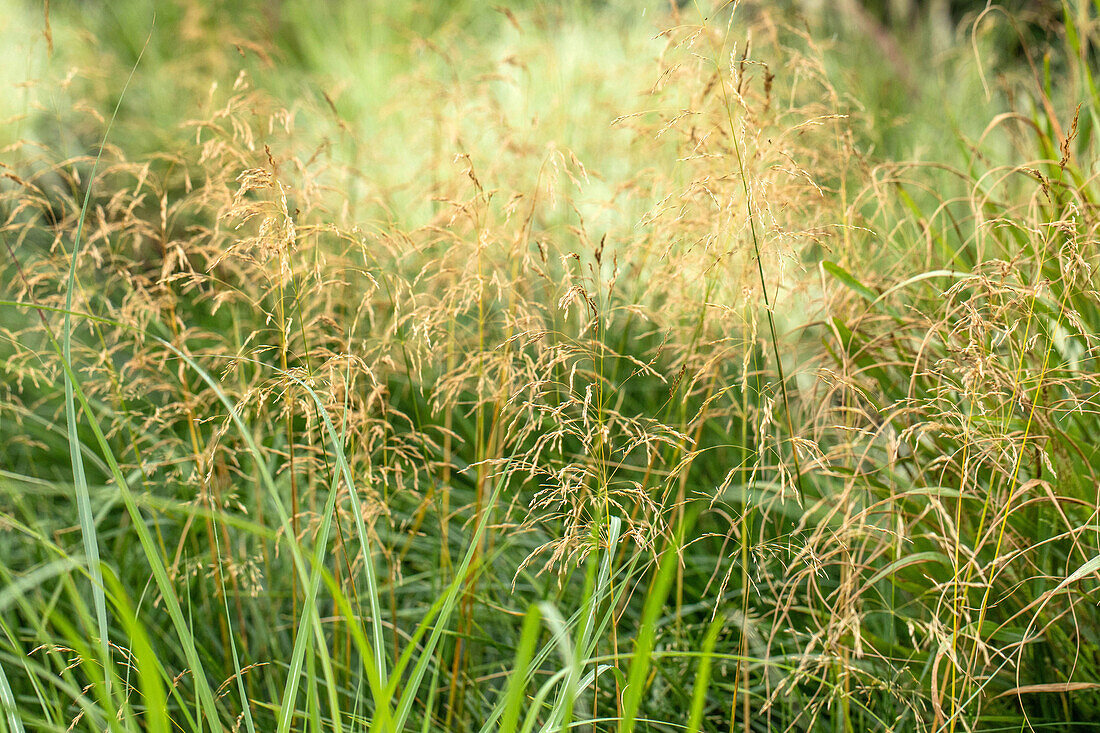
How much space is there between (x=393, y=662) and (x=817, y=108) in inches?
58.5

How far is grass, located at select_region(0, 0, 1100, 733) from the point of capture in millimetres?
1092

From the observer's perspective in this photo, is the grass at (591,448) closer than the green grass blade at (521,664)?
No

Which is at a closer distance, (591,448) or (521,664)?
(521,664)

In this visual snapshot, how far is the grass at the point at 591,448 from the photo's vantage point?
3.58 feet

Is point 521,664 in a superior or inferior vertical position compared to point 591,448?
superior

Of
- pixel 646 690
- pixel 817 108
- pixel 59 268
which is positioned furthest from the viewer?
pixel 817 108

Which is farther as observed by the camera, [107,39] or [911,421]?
[107,39]

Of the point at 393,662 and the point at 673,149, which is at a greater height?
the point at 673,149

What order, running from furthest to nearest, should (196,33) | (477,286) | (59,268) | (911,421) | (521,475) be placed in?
1. (196,33)
2. (521,475)
3. (59,268)
4. (911,421)
5. (477,286)

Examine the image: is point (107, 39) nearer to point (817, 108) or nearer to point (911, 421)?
point (817, 108)

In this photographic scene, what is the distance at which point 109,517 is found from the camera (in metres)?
2.11

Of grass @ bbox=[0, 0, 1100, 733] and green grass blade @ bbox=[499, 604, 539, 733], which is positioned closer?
green grass blade @ bbox=[499, 604, 539, 733]

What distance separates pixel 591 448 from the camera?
4.33ft

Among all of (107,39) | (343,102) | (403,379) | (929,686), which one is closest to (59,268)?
(403,379)
